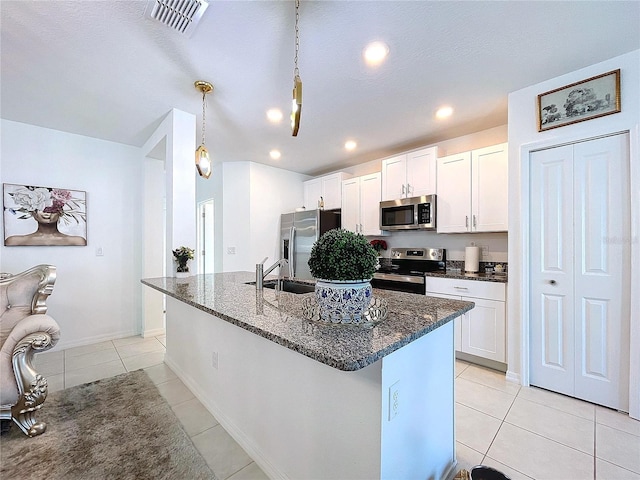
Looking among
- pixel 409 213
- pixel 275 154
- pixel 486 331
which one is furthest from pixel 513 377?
pixel 275 154

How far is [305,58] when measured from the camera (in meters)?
1.92

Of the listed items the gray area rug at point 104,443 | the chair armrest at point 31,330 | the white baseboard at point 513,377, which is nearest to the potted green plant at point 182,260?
the chair armrest at point 31,330

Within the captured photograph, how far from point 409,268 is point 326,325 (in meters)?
2.94

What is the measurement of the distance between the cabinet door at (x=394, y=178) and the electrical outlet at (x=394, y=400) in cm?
282

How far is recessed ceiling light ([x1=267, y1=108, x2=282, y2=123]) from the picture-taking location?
2.67 m

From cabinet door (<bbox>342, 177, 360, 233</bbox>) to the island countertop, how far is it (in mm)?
2398

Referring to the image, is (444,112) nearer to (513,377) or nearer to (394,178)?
(394,178)

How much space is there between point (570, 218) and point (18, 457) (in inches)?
154

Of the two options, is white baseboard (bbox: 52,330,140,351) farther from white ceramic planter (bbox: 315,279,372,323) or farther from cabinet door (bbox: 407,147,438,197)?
cabinet door (bbox: 407,147,438,197)

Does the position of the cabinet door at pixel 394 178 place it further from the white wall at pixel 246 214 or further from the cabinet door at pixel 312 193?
the white wall at pixel 246 214

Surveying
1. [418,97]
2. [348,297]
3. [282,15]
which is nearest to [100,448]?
[348,297]

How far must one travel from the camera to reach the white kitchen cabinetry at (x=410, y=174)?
3246 millimetres

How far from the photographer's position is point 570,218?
2129 millimetres

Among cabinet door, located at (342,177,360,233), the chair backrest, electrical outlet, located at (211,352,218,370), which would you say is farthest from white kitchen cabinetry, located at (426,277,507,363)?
the chair backrest
